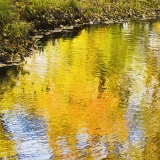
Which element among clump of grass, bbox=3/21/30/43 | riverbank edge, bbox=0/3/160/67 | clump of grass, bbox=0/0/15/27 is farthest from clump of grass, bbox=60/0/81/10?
clump of grass, bbox=3/21/30/43

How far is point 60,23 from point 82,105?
14.2 meters

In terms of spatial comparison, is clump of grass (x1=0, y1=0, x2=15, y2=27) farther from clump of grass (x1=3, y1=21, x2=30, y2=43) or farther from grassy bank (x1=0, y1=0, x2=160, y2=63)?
clump of grass (x1=3, y1=21, x2=30, y2=43)

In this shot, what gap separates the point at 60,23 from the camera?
24062 mm

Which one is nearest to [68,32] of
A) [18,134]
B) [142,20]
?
[142,20]

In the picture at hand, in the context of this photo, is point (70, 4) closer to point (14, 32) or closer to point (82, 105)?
point (14, 32)

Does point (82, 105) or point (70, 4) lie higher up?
point (70, 4)

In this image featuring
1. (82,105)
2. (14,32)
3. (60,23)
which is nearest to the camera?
(82,105)

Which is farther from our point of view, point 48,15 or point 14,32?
point 48,15

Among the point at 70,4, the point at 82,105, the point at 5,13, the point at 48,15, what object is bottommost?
the point at 82,105

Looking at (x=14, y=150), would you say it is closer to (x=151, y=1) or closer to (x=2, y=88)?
(x=2, y=88)

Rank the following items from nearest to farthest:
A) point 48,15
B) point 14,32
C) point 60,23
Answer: point 14,32 → point 48,15 → point 60,23

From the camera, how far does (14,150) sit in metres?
7.79

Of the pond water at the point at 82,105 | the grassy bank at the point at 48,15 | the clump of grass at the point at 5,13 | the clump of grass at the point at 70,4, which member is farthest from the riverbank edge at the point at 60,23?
the clump of grass at the point at 5,13

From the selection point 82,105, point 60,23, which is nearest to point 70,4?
point 60,23
